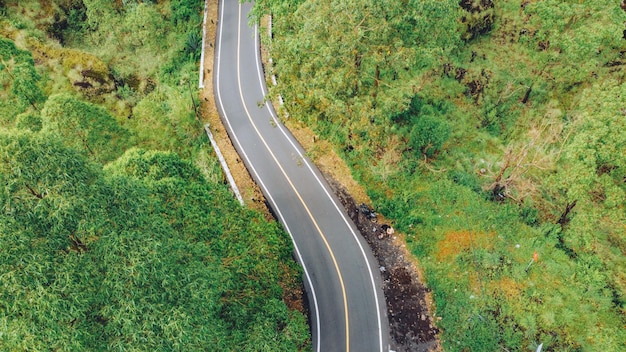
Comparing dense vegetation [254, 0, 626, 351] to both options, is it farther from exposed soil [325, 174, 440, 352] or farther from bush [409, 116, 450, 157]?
exposed soil [325, 174, 440, 352]

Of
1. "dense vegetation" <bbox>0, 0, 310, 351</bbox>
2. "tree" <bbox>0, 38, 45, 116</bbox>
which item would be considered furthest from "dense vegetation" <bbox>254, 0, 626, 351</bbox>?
"tree" <bbox>0, 38, 45, 116</bbox>

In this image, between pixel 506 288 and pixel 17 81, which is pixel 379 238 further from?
pixel 17 81

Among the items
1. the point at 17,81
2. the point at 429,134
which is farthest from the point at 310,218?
the point at 17,81

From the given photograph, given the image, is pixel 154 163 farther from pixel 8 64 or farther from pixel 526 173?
pixel 526 173

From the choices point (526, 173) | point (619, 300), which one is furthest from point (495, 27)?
point (619, 300)

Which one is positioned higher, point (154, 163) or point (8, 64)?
point (8, 64)

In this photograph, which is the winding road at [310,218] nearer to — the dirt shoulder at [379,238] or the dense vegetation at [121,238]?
the dirt shoulder at [379,238]
